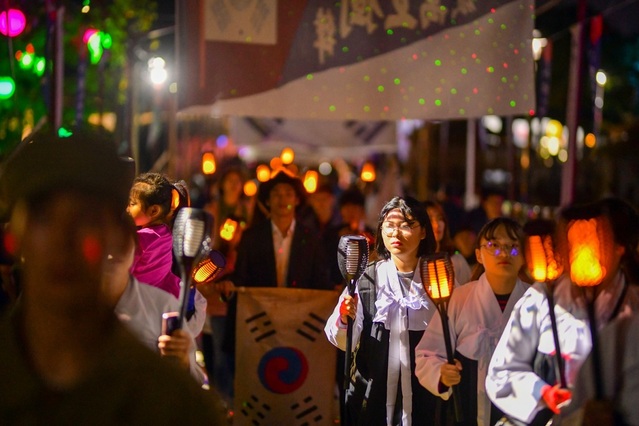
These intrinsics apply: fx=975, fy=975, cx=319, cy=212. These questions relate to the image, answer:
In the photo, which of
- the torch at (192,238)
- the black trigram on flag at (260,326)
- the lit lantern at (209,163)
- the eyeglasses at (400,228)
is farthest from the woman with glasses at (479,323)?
the lit lantern at (209,163)

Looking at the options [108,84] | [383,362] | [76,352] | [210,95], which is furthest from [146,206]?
[108,84]

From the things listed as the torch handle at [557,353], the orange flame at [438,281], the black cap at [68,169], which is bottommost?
the torch handle at [557,353]

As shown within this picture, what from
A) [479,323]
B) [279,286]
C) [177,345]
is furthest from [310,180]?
[177,345]

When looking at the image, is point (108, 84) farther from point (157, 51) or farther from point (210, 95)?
point (210, 95)

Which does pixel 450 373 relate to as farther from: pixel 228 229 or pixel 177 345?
pixel 228 229

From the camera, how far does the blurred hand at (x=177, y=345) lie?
3918 millimetres

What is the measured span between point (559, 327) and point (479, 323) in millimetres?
1523

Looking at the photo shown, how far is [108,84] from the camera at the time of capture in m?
20.3

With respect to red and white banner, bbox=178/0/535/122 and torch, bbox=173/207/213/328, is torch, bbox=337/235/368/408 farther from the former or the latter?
red and white banner, bbox=178/0/535/122

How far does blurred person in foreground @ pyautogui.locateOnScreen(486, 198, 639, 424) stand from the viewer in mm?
4148

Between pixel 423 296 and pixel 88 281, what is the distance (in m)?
4.19

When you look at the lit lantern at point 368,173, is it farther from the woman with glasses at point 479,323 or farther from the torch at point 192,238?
the torch at point 192,238

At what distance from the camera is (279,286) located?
841 cm

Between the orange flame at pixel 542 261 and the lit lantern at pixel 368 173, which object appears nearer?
the orange flame at pixel 542 261
